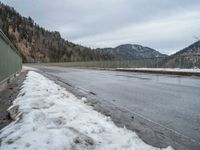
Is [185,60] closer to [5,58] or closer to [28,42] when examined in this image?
[5,58]

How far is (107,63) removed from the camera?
5594cm

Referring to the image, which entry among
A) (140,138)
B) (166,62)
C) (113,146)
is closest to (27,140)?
(113,146)

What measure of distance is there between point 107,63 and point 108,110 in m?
46.9

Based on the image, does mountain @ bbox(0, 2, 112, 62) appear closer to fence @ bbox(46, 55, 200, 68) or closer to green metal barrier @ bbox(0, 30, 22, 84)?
fence @ bbox(46, 55, 200, 68)

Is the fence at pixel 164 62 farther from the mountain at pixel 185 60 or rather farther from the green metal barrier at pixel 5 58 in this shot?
the green metal barrier at pixel 5 58

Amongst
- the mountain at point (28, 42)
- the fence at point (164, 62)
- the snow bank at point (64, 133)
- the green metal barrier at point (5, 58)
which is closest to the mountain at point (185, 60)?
the fence at point (164, 62)

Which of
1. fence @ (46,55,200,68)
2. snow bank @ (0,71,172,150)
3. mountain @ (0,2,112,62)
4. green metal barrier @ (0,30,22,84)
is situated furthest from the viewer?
mountain @ (0,2,112,62)

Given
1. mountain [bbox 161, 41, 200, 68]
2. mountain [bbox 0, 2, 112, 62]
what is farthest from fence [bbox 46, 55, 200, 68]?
mountain [bbox 0, 2, 112, 62]

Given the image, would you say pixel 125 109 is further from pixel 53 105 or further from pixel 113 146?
pixel 113 146

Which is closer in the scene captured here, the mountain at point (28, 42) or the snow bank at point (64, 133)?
the snow bank at point (64, 133)

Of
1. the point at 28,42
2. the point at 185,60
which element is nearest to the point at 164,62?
the point at 185,60

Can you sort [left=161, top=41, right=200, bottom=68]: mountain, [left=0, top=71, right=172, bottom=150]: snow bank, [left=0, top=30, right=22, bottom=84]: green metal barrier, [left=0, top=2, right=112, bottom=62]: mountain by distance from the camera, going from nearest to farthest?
[left=0, top=71, right=172, bottom=150]: snow bank
[left=0, top=30, right=22, bottom=84]: green metal barrier
[left=161, top=41, right=200, bottom=68]: mountain
[left=0, top=2, right=112, bottom=62]: mountain

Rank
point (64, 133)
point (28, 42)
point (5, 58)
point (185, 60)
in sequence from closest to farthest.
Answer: point (64, 133) → point (5, 58) → point (185, 60) → point (28, 42)

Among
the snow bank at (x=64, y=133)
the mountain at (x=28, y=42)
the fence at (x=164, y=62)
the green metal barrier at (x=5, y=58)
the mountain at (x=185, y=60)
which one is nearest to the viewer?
the snow bank at (x=64, y=133)
